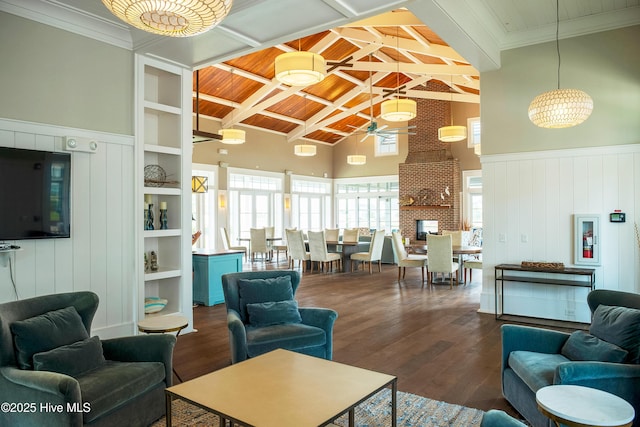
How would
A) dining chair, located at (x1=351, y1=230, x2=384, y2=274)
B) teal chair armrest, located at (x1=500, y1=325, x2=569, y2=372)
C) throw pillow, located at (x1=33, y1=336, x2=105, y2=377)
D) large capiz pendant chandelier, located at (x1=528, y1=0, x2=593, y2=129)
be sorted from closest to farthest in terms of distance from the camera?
throw pillow, located at (x1=33, y1=336, x2=105, y2=377), teal chair armrest, located at (x1=500, y1=325, x2=569, y2=372), large capiz pendant chandelier, located at (x1=528, y1=0, x2=593, y2=129), dining chair, located at (x1=351, y1=230, x2=384, y2=274)

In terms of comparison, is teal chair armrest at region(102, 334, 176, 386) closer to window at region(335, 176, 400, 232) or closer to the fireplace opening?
the fireplace opening

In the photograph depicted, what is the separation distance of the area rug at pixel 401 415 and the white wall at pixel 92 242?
1711 millimetres

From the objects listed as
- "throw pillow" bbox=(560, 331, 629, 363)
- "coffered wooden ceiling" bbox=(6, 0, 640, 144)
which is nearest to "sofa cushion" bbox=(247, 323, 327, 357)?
"throw pillow" bbox=(560, 331, 629, 363)

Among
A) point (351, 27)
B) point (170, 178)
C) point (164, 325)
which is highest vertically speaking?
point (351, 27)

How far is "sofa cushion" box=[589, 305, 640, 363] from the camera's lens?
8.21 ft

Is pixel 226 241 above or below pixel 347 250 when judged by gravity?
above

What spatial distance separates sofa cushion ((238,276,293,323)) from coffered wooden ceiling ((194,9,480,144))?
4.63 m

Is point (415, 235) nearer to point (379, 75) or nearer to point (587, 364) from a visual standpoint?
point (379, 75)

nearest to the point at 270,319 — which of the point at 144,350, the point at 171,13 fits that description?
the point at 144,350

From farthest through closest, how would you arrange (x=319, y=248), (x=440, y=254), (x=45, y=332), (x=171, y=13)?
(x=319, y=248)
(x=440, y=254)
(x=45, y=332)
(x=171, y=13)

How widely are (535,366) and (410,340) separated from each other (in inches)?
83.9

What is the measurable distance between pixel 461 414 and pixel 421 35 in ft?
25.6

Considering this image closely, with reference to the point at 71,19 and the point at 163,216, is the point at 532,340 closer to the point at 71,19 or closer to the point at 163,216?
the point at 163,216

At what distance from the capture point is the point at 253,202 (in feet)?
44.6
